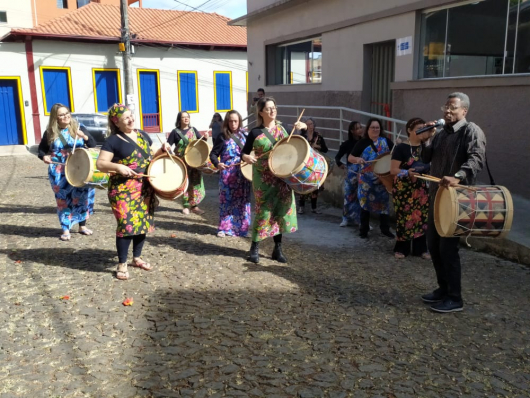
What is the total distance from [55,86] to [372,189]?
61.0ft

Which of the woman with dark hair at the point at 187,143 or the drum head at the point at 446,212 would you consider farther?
the woman with dark hair at the point at 187,143

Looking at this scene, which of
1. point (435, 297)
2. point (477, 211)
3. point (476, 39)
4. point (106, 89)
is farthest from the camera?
point (106, 89)

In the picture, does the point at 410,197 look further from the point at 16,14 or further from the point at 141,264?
the point at 16,14

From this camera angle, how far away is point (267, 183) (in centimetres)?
540

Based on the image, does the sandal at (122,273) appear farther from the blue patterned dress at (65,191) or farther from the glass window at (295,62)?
the glass window at (295,62)

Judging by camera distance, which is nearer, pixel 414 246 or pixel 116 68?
pixel 414 246

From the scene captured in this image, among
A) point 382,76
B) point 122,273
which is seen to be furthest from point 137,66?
point 122,273

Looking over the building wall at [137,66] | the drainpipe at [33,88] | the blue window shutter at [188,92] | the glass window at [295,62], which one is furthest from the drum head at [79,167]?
the blue window shutter at [188,92]

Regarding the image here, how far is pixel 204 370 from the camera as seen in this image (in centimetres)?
338

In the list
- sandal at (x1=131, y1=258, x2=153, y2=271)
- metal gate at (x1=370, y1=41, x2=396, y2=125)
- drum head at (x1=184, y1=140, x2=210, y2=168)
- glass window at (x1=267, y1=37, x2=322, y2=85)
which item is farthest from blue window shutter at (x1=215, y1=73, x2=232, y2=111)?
sandal at (x1=131, y1=258, x2=153, y2=271)

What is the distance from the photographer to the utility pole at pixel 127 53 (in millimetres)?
18922

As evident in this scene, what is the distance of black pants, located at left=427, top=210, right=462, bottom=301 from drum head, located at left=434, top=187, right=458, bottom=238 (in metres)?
0.15

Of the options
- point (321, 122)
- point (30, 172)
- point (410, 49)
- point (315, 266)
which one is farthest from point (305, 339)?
point (30, 172)

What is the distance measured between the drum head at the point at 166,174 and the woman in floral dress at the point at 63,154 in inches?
71.3
